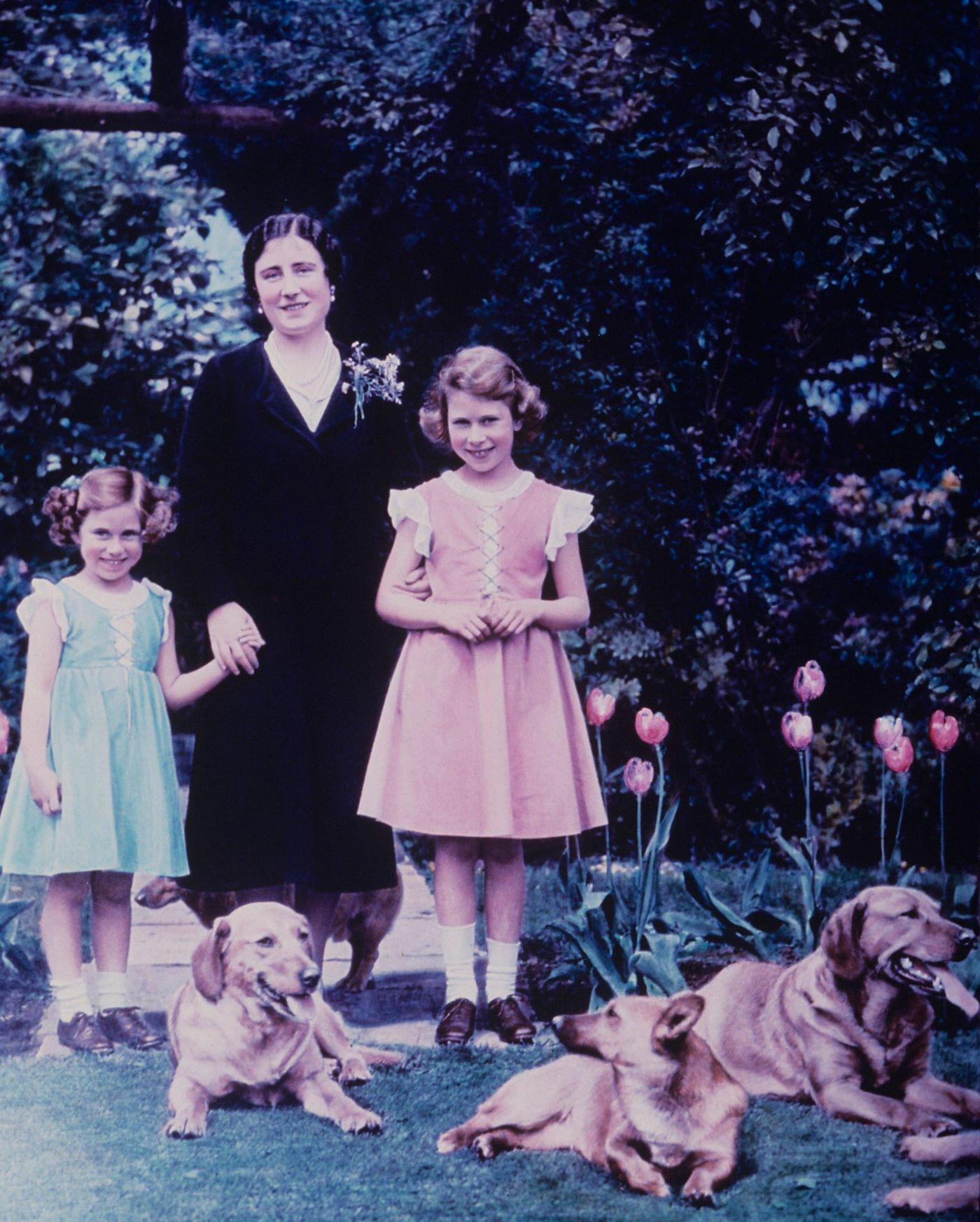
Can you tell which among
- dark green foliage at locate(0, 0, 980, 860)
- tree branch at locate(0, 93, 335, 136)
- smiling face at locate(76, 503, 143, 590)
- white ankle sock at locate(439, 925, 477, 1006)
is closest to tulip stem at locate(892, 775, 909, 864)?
dark green foliage at locate(0, 0, 980, 860)

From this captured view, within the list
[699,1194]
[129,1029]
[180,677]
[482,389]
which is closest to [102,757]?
[180,677]

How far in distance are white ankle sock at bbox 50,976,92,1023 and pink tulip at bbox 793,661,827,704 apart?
1859 millimetres

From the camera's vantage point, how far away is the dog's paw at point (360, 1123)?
285 centimetres

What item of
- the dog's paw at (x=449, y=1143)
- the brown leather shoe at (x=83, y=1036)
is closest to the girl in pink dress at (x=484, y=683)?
the dog's paw at (x=449, y=1143)

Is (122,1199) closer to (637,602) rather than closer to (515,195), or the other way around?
(637,602)

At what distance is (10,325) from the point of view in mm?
3768

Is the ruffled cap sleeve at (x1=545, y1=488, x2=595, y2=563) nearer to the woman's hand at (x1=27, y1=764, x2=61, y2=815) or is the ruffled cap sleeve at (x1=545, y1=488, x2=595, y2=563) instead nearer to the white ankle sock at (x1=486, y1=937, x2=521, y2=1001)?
the white ankle sock at (x1=486, y1=937, x2=521, y2=1001)

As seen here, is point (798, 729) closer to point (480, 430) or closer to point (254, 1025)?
point (480, 430)

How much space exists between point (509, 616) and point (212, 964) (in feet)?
3.28

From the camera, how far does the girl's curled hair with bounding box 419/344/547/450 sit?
3307 millimetres

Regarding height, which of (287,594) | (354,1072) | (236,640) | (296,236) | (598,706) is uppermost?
(296,236)

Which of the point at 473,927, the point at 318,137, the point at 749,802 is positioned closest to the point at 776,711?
the point at 749,802

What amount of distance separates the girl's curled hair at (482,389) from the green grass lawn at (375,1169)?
1.48 m

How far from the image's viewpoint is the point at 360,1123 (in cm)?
286
